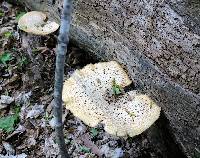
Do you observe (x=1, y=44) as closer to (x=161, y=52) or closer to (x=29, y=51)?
(x=29, y=51)

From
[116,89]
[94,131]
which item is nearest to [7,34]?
[94,131]

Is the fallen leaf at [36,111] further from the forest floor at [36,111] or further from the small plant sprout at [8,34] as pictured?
the small plant sprout at [8,34]

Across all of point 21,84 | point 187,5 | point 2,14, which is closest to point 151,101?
point 187,5

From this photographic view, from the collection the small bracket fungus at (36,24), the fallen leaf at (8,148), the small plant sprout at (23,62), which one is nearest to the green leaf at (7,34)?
the small plant sprout at (23,62)

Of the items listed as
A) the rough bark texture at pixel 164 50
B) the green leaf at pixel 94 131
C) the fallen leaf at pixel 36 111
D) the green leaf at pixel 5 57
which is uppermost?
the rough bark texture at pixel 164 50

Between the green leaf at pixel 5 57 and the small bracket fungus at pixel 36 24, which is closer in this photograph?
the small bracket fungus at pixel 36 24

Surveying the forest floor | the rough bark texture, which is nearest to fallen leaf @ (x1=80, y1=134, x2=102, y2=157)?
the forest floor

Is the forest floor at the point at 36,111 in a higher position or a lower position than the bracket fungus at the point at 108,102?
lower
